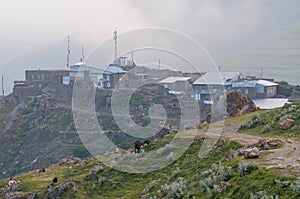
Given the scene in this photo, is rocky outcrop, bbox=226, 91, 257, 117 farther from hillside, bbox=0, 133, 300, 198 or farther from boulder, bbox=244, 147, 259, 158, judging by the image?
boulder, bbox=244, 147, 259, 158

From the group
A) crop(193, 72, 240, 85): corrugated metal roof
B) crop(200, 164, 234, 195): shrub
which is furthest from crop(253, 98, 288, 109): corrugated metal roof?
crop(200, 164, 234, 195): shrub

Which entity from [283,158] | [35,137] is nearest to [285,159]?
[283,158]

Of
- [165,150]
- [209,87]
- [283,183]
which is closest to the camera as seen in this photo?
[283,183]

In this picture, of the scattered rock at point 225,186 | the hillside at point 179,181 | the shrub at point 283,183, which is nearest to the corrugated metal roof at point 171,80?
the hillside at point 179,181

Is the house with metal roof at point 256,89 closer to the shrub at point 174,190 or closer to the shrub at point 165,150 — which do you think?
the shrub at point 165,150

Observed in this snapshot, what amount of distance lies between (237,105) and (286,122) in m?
9.01

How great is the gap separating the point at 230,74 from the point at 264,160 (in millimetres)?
45923

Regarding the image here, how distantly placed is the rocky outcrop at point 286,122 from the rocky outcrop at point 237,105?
7.87 meters

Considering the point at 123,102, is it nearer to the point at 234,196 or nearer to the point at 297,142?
the point at 297,142

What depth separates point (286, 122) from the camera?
23703mm

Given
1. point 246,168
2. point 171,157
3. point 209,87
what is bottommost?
point 171,157

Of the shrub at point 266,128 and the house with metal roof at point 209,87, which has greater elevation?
the house with metal roof at point 209,87

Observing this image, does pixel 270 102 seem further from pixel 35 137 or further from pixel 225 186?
pixel 225 186

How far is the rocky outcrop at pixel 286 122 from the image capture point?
23.5 meters
